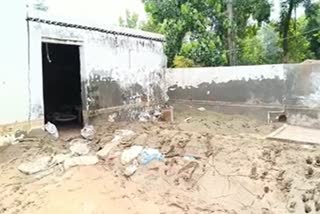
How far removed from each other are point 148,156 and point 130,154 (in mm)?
293

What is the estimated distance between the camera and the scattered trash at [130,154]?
5.92 m

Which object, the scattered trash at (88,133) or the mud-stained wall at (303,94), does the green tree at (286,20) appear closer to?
the mud-stained wall at (303,94)

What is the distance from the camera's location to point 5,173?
549 centimetres

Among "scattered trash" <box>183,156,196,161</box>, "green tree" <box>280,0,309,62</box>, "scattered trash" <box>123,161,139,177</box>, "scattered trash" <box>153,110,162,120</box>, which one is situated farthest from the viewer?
"green tree" <box>280,0,309,62</box>

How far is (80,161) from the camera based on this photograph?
19.4 feet

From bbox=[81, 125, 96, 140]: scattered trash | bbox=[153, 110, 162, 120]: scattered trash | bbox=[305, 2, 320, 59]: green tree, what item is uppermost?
bbox=[305, 2, 320, 59]: green tree

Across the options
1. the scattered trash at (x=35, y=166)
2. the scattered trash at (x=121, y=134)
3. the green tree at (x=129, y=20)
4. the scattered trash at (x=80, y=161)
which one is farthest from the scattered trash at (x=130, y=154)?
the green tree at (x=129, y=20)

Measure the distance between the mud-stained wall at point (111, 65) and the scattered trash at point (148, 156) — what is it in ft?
6.97

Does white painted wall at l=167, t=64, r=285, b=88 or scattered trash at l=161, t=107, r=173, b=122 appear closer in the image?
white painted wall at l=167, t=64, r=285, b=88

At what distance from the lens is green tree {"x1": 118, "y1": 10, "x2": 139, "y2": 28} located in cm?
2131

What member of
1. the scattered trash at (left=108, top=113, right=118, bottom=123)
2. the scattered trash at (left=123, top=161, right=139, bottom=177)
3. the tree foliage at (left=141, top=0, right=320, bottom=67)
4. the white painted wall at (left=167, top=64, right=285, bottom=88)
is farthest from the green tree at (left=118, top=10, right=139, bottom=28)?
the scattered trash at (left=123, top=161, right=139, bottom=177)

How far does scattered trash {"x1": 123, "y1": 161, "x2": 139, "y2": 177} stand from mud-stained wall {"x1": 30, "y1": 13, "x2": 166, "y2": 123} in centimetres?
210

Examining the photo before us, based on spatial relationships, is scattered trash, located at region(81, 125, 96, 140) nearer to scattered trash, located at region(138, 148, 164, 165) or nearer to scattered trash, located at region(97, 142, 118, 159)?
scattered trash, located at region(97, 142, 118, 159)

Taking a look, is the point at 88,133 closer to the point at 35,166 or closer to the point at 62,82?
the point at 35,166
